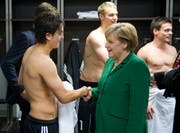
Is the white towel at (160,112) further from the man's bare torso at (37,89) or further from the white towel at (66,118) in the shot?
the man's bare torso at (37,89)

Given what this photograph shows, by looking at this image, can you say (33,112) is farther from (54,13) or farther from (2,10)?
(2,10)

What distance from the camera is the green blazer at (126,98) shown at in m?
2.06

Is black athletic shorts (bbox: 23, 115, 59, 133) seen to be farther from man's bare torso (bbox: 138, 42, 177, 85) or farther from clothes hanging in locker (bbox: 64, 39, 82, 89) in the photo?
clothes hanging in locker (bbox: 64, 39, 82, 89)

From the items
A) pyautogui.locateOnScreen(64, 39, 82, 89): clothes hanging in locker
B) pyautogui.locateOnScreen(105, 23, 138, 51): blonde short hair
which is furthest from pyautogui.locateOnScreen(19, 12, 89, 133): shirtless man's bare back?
pyautogui.locateOnScreen(64, 39, 82, 89): clothes hanging in locker

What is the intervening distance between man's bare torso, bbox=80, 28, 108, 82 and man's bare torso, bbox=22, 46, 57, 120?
1245 millimetres

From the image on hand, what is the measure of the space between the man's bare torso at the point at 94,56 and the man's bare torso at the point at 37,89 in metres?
1.24

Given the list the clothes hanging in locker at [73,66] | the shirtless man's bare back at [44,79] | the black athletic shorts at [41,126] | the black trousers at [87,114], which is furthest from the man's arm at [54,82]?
the clothes hanging in locker at [73,66]

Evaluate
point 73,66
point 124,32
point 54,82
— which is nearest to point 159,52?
point 73,66

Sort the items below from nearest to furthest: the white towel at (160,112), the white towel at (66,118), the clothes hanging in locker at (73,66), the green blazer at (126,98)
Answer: the green blazer at (126,98), the white towel at (66,118), the white towel at (160,112), the clothes hanging in locker at (73,66)

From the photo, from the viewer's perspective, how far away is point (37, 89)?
2273 mm

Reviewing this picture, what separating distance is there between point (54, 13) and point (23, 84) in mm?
538

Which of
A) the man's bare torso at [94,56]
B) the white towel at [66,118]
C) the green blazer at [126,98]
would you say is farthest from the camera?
the man's bare torso at [94,56]

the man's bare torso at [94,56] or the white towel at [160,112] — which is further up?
the man's bare torso at [94,56]

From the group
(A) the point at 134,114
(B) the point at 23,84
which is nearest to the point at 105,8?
(B) the point at 23,84
